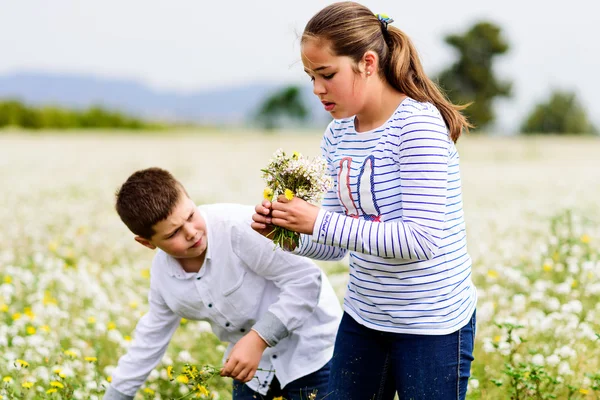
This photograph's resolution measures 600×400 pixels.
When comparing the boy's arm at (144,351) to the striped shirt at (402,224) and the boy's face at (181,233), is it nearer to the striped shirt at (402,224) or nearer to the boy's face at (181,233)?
the boy's face at (181,233)

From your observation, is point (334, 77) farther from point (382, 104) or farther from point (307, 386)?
point (307, 386)

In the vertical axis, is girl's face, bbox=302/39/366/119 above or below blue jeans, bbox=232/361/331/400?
above

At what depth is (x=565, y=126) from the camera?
2938 inches

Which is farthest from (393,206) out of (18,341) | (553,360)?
(18,341)

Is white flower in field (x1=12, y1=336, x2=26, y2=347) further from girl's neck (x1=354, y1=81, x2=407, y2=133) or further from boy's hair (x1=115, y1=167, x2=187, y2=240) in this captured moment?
girl's neck (x1=354, y1=81, x2=407, y2=133)

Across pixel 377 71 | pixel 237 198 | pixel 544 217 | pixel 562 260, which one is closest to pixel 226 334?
pixel 377 71

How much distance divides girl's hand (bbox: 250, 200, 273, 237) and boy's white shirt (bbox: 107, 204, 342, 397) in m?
0.74

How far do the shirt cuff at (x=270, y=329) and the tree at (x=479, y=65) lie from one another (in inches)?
2295

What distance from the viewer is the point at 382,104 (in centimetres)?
290

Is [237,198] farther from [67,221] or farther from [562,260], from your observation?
[562,260]

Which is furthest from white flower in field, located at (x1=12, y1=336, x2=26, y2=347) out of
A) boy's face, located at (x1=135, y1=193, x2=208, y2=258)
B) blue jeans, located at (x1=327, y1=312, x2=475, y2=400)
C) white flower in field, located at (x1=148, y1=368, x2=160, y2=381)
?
blue jeans, located at (x1=327, y1=312, x2=475, y2=400)

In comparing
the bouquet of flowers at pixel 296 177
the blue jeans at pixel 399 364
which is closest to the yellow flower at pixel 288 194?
the bouquet of flowers at pixel 296 177

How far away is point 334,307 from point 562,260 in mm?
3010

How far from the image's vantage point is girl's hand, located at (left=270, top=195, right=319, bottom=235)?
2721 mm
